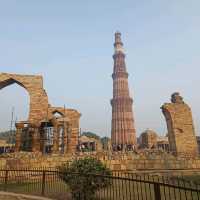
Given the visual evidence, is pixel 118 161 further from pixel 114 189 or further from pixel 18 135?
pixel 18 135

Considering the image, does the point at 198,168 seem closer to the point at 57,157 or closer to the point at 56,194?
the point at 57,157

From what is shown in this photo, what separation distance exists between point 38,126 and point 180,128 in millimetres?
10386

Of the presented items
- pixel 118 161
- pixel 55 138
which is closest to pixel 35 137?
pixel 55 138

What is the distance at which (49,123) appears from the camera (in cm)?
1764

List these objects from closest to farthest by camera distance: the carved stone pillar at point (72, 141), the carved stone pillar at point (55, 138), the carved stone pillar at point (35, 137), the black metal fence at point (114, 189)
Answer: the black metal fence at point (114, 189) → the carved stone pillar at point (55, 138) → the carved stone pillar at point (35, 137) → the carved stone pillar at point (72, 141)

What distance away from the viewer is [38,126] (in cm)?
1741

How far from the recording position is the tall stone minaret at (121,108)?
5281cm

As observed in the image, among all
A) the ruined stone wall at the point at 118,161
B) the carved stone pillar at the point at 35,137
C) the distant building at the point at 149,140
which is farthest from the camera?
the distant building at the point at 149,140

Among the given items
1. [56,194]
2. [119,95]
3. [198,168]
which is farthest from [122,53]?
[56,194]

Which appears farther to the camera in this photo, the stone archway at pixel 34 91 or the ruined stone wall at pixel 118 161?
the stone archway at pixel 34 91

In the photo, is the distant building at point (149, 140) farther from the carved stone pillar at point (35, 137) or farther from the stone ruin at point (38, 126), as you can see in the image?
the carved stone pillar at point (35, 137)

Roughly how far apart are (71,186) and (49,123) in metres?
11.7

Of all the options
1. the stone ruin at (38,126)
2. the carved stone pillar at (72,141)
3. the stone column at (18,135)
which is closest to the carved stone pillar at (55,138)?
the stone ruin at (38,126)

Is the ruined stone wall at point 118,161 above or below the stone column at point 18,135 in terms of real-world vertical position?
below
